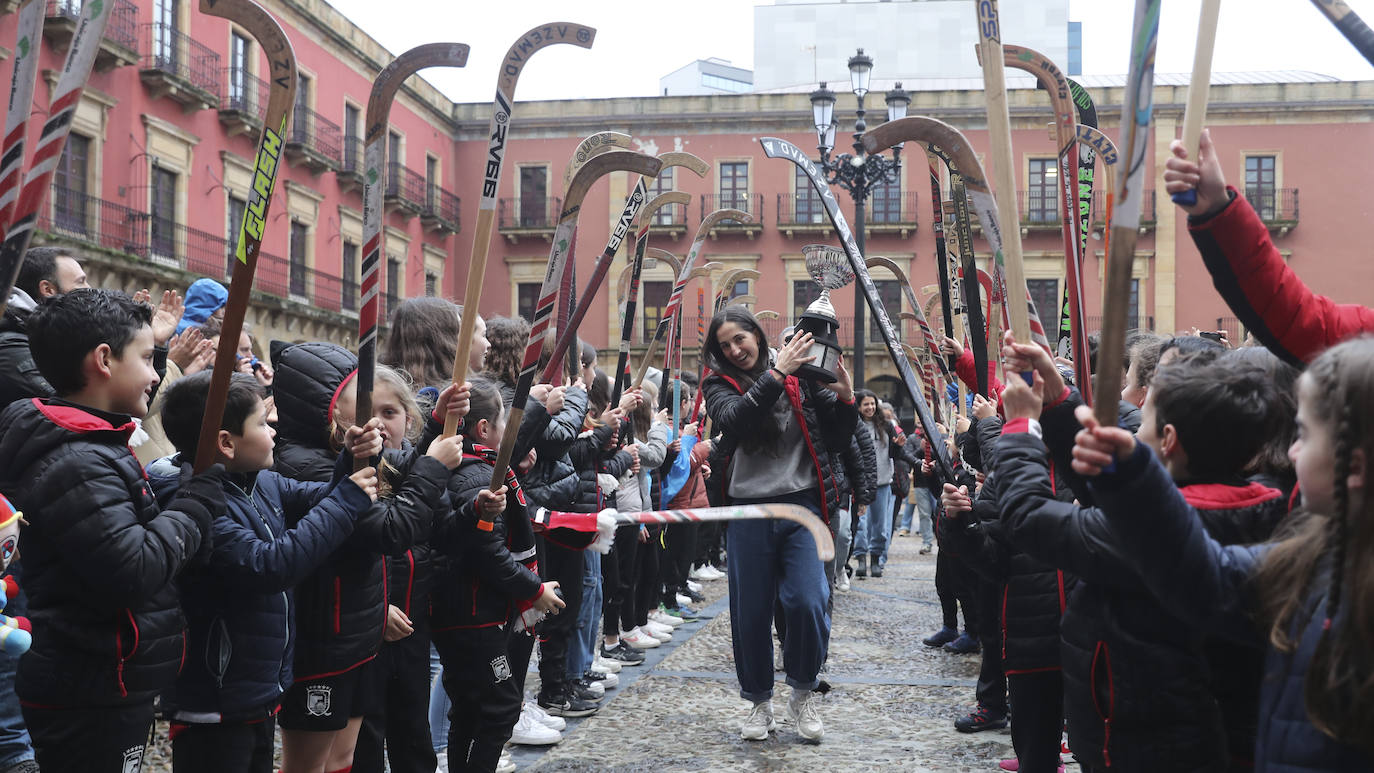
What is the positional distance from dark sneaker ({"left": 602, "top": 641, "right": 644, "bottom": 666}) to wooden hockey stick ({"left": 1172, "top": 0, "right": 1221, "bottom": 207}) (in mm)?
5543

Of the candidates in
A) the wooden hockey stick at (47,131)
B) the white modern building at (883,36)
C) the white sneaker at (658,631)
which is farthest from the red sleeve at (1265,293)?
the white modern building at (883,36)

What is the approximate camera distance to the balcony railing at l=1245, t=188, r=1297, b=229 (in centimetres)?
3197

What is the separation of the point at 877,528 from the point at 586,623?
707 centimetres

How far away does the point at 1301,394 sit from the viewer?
190cm

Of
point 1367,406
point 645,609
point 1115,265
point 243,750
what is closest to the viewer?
point 1367,406

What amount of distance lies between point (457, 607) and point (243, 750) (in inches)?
42.5

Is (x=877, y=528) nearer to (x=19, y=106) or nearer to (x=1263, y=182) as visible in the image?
(x=19, y=106)

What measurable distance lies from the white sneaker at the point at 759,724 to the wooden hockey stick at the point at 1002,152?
309 cm

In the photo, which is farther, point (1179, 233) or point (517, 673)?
point (1179, 233)

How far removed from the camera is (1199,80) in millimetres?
2248

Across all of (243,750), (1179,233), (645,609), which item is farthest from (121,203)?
(1179,233)

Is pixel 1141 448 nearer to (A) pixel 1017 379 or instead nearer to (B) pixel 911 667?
(A) pixel 1017 379

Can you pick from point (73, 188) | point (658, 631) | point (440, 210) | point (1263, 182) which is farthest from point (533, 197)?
point (658, 631)

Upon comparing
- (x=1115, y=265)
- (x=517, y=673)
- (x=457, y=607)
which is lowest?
(x=517, y=673)
